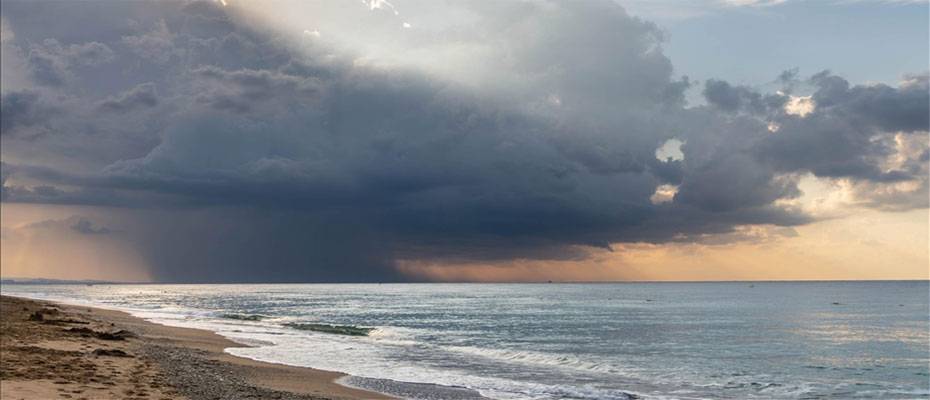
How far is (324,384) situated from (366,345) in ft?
80.2

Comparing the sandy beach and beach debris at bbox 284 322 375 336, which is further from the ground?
the sandy beach

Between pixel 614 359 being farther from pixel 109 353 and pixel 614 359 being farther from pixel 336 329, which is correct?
pixel 336 329

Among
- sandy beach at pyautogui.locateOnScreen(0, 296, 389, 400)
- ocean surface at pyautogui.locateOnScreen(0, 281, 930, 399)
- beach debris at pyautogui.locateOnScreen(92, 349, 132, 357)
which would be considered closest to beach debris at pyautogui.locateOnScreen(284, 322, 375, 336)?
ocean surface at pyautogui.locateOnScreen(0, 281, 930, 399)

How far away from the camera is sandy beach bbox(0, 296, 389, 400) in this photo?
21703 mm

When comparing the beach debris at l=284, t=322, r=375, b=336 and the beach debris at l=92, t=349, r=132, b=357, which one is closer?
the beach debris at l=92, t=349, r=132, b=357

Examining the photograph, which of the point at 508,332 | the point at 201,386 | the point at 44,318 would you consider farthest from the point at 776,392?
the point at 44,318

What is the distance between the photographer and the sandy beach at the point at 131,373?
21703 mm

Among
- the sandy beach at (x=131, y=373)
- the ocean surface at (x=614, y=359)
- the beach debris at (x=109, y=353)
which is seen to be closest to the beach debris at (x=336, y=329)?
the ocean surface at (x=614, y=359)

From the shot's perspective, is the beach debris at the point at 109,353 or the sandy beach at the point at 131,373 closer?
the sandy beach at the point at 131,373

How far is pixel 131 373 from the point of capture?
26625mm

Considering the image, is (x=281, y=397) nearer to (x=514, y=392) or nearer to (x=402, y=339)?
(x=514, y=392)

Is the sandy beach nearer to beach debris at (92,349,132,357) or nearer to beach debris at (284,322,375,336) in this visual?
beach debris at (92,349,132,357)

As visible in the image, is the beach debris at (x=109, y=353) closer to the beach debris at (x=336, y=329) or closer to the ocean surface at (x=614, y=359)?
the ocean surface at (x=614, y=359)

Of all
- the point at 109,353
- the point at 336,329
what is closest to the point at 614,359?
the point at 109,353
